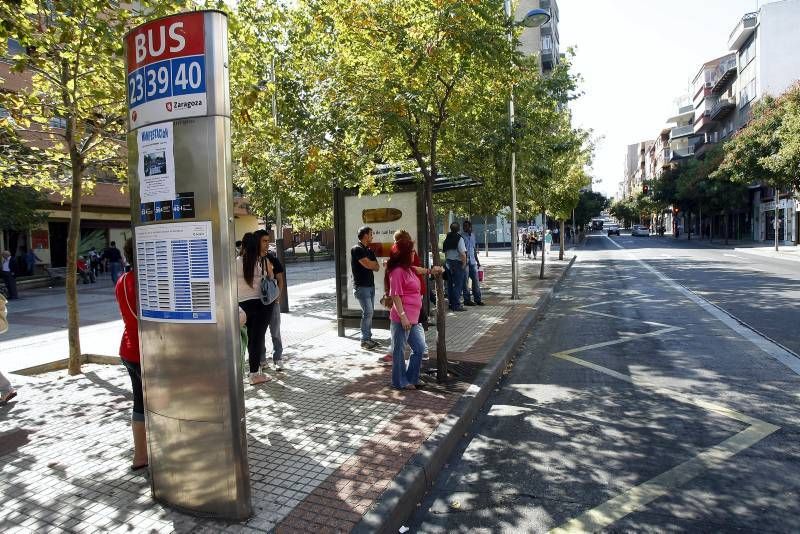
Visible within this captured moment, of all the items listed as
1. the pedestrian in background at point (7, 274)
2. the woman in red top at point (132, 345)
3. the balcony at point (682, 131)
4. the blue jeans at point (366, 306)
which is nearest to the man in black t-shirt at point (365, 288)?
the blue jeans at point (366, 306)

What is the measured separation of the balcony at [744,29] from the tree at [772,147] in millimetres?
21130

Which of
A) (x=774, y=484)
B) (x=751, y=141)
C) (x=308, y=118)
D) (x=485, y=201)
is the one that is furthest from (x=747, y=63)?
(x=774, y=484)

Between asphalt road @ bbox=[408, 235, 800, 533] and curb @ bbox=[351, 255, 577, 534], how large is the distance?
94 mm

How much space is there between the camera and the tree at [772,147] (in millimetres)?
25094

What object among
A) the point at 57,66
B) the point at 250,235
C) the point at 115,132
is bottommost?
the point at 250,235

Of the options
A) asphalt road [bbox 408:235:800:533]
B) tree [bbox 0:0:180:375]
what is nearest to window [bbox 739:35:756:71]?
asphalt road [bbox 408:235:800:533]

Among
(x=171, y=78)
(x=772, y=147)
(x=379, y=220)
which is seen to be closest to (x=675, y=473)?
(x=171, y=78)

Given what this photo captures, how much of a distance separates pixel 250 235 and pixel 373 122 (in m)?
1.96

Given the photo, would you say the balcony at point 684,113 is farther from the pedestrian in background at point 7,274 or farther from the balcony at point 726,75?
the pedestrian in background at point 7,274

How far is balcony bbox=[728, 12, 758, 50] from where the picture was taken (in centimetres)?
4709

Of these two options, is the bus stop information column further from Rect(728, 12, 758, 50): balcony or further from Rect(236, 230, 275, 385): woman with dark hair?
Rect(728, 12, 758, 50): balcony

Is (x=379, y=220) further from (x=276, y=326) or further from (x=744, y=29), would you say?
(x=744, y=29)

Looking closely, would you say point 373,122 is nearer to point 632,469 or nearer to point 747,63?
point 632,469

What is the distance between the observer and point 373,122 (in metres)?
6.64
